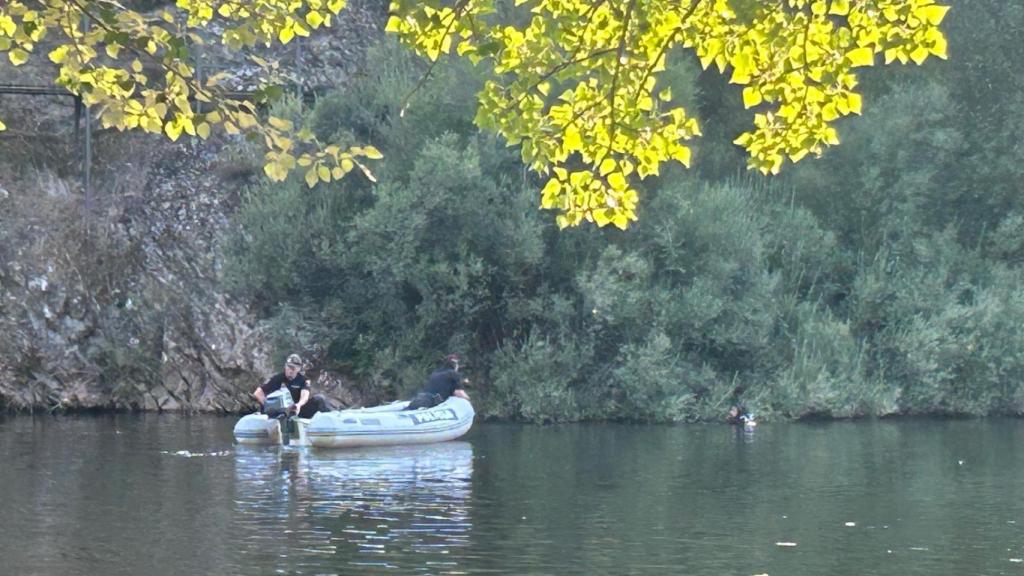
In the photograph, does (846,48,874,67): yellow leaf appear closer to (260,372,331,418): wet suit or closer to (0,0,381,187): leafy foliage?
(0,0,381,187): leafy foliage

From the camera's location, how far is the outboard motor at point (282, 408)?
85.3ft

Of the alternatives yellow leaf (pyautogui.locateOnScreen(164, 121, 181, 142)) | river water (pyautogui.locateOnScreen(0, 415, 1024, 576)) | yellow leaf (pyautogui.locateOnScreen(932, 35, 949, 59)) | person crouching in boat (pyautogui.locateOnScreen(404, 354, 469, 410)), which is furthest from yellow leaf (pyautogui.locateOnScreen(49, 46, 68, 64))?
person crouching in boat (pyautogui.locateOnScreen(404, 354, 469, 410))

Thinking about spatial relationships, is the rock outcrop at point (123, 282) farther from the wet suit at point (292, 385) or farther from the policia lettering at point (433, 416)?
the wet suit at point (292, 385)

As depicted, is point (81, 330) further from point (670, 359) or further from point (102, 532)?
point (102, 532)

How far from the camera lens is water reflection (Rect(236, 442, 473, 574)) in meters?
15.1

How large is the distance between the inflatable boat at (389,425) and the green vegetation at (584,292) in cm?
527

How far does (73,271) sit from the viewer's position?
1404 inches

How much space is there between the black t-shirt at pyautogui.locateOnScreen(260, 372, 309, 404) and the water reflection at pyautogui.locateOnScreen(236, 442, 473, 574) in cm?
113

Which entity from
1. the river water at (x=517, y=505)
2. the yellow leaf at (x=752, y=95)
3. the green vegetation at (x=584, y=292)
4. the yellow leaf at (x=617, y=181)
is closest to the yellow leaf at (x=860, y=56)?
the yellow leaf at (x=752, y=95)

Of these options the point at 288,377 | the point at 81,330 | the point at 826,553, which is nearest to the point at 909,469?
the point at 826,553

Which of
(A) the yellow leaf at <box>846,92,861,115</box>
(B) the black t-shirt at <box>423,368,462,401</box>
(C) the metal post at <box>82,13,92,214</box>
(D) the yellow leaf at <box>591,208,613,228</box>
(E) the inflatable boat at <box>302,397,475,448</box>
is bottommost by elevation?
(E) the inflatable boat at <box>302,397,475,448</box>

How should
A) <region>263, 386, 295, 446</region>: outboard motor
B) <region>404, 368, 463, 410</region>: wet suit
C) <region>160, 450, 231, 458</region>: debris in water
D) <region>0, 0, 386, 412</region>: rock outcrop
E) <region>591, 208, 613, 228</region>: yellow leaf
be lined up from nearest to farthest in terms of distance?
<region>591, 208, 613, 228</region>: yellow leaf, <region>160, 450, 231, 458</region>: debris in water, <region>263, 386, 295, 446</region>: outboard motor, <region>404, 368, 463, 410</region>: wet suit, <region>0, 0, 386, 412</region>: rock outcrop

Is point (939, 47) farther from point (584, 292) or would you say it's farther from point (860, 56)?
point (584, 292)

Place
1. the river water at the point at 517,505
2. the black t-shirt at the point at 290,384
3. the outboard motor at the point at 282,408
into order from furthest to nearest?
the black t-shirt at the point at 290,384 → the outboard motor at the point at 282,408 → the river water at the point at 517,505
